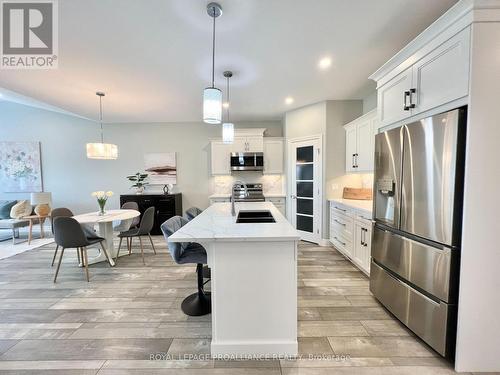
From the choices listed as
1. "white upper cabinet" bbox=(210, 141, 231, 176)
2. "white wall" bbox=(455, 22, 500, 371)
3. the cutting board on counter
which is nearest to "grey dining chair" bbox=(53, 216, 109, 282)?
"white upper cabinet" bbox=(210, 141, 231, 176)

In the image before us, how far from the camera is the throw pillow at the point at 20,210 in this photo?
181 inches

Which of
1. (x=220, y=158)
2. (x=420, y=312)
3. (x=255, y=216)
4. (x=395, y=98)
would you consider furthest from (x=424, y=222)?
(x=220, y=158)

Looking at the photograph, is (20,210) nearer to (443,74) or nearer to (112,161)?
(112,161)

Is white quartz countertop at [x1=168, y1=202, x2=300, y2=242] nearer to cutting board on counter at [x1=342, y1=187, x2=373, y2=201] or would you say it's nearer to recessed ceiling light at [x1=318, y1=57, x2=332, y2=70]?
recessed ceiling light at [x1=318, y1=57, x2=332, y2=70]

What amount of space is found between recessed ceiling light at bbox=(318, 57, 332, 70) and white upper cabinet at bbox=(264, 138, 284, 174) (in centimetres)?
228

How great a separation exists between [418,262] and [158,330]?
2207 millimetres

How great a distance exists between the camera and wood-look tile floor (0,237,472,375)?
62.0 inches

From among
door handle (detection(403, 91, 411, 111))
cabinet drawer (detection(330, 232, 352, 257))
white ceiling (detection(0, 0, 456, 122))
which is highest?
white ceiling (detection(0, 0, 456, 122))

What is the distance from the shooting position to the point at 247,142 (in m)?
4.99

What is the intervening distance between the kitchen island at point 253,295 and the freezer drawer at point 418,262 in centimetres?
98

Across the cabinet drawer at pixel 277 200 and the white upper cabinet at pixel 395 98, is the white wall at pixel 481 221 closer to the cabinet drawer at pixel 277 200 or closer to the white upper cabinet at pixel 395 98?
the white upper cabinet at pixel 395 98

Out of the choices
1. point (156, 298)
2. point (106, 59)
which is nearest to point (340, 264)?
point (156, 298)

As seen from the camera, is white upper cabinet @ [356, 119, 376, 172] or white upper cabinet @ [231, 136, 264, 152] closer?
white upper cabinet @ [356, 119, 376, 172]

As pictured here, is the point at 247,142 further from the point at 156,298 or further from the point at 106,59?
the point at 156,298
